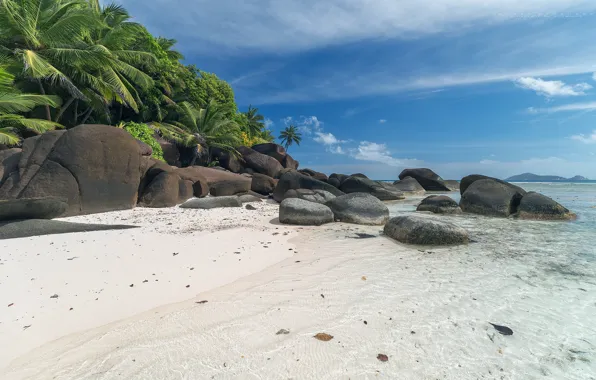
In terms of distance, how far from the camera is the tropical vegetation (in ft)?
45.3

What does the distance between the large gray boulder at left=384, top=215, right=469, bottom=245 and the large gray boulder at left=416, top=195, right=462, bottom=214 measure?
5.95 meters

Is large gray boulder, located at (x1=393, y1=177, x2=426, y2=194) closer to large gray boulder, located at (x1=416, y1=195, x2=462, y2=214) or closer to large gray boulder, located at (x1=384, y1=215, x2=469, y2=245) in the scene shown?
large gray boulder, located at (x1=416, y1=195, x2=462, y2=214)

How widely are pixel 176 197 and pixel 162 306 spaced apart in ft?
29.8

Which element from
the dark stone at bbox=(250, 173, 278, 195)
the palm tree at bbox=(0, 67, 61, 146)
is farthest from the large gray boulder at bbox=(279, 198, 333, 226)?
the palm tree at bbox=(0, 67, 61, 146)

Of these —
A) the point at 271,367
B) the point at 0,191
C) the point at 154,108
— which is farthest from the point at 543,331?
the point at 154,108

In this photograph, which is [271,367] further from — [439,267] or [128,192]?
[128,192]

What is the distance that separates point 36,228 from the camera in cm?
609

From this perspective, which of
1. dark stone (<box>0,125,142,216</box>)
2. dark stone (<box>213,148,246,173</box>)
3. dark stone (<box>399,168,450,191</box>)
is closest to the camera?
dark stone (<box>0,125,142,216</box>)

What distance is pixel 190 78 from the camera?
28703 mm

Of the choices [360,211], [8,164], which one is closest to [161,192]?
[8,164]

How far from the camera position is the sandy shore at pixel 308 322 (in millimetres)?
2174

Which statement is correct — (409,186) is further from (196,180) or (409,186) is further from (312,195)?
(196,180)

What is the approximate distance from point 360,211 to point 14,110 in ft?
52.5

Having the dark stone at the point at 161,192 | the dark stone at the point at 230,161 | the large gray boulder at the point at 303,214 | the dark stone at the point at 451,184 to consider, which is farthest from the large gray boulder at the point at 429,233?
the dark stone at the point at 451,184
